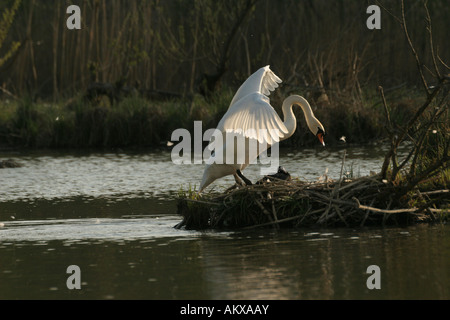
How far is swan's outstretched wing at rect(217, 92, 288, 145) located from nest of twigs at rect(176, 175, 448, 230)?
2.17 feet

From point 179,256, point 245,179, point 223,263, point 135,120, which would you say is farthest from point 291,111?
point 135,120

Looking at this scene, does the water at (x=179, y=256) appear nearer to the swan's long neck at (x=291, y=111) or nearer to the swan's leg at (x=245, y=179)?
the swan's leg at (x=245, y=179)

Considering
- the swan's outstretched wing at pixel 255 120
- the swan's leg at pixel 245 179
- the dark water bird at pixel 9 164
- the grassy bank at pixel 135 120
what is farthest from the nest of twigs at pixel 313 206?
the grassy bank at pixel 135 120

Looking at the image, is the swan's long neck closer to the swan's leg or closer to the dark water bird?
the swan's leg

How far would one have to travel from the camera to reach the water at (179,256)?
287 inches

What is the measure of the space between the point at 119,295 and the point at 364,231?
3.49 m

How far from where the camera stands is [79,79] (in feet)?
80.2

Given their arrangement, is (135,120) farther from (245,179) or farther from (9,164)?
(245,179)

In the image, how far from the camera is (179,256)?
29.0 feet

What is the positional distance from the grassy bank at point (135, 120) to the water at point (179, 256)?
7065mm

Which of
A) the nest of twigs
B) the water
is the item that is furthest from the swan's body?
the water

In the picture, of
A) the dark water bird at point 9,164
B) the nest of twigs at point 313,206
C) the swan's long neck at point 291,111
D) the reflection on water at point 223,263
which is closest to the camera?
the reflection on water at point 223,263

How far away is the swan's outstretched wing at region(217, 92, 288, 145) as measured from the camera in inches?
383

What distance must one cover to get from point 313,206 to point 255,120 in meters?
1.25
